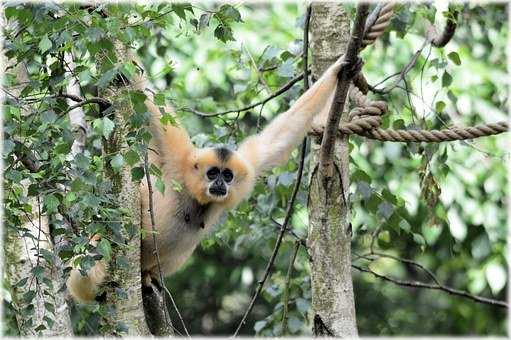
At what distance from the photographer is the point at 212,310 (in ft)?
33.3

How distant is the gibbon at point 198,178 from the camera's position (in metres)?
4.91

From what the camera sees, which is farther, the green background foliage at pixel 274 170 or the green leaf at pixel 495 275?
the green leaf at pixel 495 275

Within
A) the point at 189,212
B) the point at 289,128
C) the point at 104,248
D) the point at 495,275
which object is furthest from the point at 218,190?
the point at 495,275

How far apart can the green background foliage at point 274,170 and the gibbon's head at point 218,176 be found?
12 cm

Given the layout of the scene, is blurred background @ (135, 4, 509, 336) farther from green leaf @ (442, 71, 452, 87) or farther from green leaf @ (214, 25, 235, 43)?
green leaf @ (214, 25, 235, 43)

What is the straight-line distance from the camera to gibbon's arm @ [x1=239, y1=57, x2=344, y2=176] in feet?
15.4

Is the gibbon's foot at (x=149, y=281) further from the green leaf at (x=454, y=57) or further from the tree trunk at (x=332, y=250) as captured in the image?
the green leaf at (x=454, y=57)

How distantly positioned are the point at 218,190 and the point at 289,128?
1.88 ft

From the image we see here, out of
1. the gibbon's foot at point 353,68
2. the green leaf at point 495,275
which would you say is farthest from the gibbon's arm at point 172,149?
the green leaf at point 495,275

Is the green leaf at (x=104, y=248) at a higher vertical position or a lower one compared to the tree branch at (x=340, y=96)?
lower

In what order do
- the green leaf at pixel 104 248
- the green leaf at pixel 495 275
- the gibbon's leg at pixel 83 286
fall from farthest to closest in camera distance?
the green leaf at pixel 495 275
the gibbon's leg at pixel 83 286
the green leaf at pixel 104 248

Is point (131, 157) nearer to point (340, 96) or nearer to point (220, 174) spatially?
point (340, 96)

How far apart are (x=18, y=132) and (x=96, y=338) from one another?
37.5 inches

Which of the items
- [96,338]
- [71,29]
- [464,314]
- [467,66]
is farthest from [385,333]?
[71,29]
